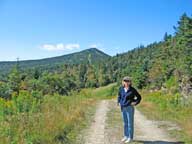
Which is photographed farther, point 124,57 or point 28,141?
point 124,57

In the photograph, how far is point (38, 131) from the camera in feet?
36.0

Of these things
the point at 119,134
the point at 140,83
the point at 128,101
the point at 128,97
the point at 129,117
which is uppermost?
the point at 140,83

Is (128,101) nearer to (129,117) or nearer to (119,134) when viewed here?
(129,117)

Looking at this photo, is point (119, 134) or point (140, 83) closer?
point (119, 134)

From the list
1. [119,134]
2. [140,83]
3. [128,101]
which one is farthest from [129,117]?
[140,83]

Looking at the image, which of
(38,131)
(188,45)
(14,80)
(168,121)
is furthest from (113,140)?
(14,80)

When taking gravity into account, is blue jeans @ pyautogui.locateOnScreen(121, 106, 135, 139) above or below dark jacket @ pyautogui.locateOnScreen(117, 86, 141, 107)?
below

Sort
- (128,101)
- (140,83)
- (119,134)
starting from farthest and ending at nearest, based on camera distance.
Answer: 1. (140,83)
2. (119,134)
3. (128,101)

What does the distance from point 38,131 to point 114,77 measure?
13169cm

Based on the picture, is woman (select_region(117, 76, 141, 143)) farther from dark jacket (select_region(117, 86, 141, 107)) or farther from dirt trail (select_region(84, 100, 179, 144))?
dirt trail (select_region(84, 100, 179, 144))

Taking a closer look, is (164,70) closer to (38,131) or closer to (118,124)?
(118,124)

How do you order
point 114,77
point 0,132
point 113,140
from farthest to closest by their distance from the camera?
point 114,77 → point 113,140 → point 0,132

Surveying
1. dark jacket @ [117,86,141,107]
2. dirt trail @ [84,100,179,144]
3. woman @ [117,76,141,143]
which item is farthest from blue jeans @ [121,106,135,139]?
dirt trail @ [84,100,179,144]

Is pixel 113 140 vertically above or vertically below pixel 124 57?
below
